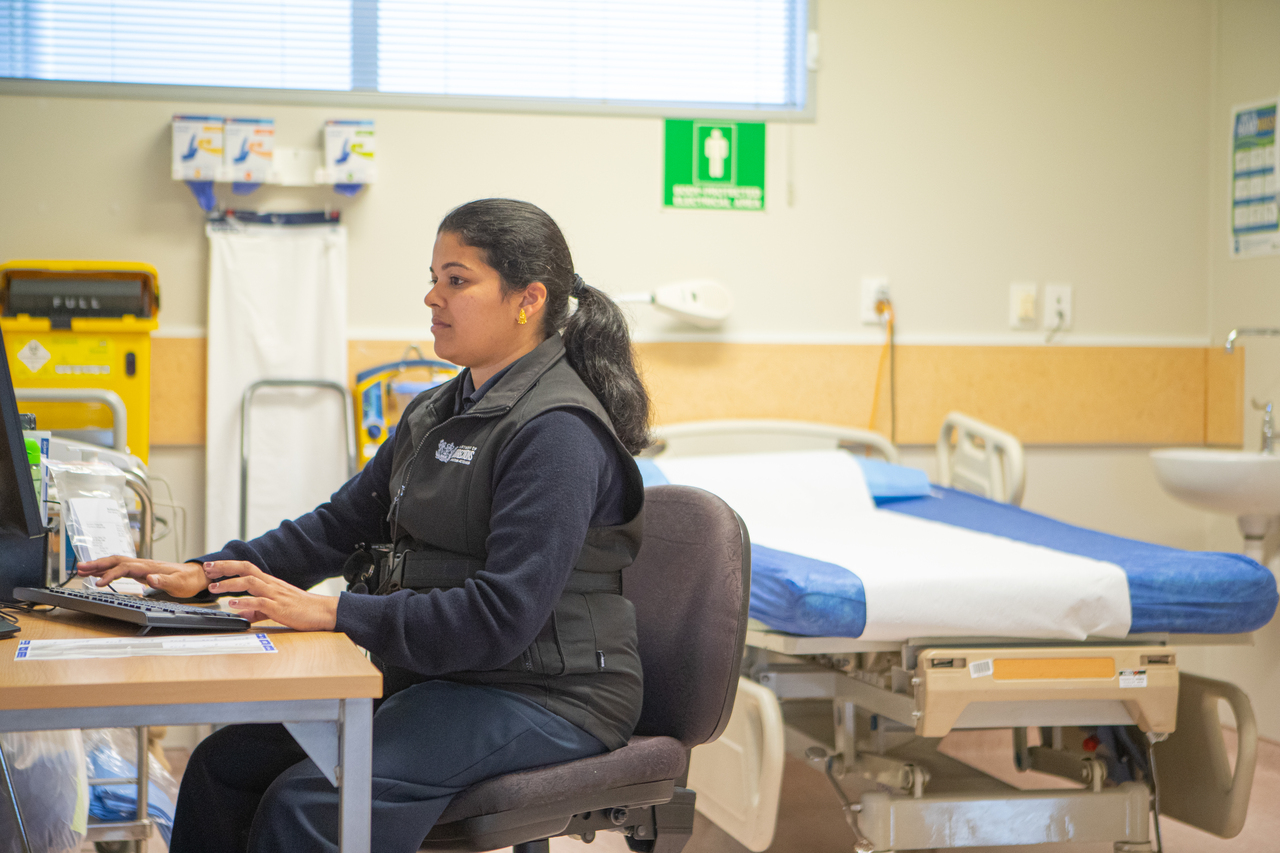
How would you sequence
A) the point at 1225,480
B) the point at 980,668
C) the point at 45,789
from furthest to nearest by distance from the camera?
the point at 1225,480 → the point at 980,668 → the point at 45,789

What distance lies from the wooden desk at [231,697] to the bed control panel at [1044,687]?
1317 millimetres

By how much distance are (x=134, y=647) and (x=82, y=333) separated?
2418 mm

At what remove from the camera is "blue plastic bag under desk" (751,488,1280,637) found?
216cm

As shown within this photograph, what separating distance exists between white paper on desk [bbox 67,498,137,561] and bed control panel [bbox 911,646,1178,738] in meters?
1.41

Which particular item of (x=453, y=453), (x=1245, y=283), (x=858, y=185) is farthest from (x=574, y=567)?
(x=1245, y=283)

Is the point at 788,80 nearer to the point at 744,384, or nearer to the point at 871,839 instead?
the point at 744,384

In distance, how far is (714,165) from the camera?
3.81 m

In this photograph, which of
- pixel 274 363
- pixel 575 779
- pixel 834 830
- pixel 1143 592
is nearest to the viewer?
pixel 575 779

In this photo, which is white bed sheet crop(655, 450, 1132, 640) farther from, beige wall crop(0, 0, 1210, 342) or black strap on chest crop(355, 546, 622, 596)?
beige wall crop(0, 0, 1210, 342)

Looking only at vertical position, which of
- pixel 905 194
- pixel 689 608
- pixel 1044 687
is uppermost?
pixel 905 194

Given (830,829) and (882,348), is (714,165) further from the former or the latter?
(830,829)

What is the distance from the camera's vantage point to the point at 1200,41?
13.3 ft

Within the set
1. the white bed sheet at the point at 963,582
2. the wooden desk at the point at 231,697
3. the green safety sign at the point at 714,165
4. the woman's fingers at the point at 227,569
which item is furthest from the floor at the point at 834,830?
the green safety sign at the point at 714,165

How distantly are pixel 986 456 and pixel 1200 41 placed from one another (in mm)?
1714
